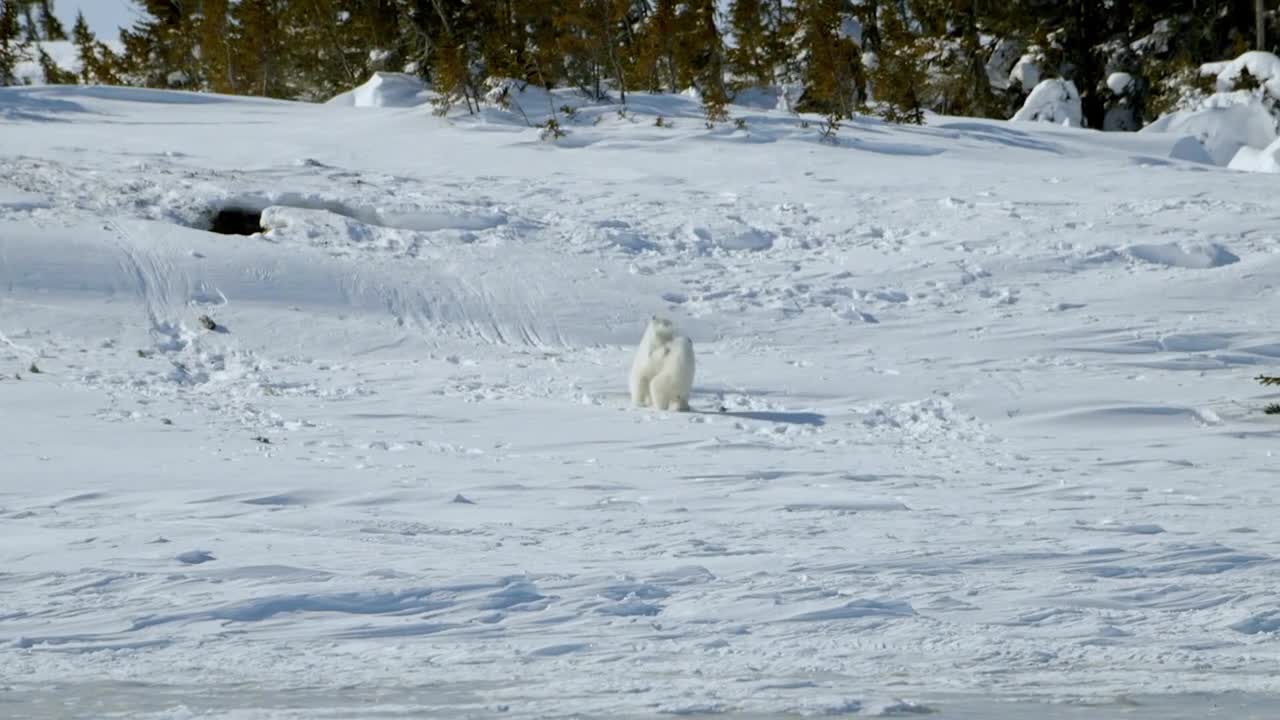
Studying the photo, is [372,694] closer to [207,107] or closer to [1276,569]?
[1276,569]

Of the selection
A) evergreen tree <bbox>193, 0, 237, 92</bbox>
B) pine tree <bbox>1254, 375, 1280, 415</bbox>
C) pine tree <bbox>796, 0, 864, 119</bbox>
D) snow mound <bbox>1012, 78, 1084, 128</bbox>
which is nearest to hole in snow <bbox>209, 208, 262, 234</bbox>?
pine tree <bbox>796, 0, 864, 119</bbox>

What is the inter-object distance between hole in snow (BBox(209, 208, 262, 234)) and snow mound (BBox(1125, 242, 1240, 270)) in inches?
376

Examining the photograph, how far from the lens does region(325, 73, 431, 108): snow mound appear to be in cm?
2156

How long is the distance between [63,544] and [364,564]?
4.25ft

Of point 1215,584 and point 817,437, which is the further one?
point 817,437

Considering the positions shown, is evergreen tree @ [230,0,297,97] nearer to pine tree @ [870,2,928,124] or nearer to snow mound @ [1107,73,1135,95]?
pine tree @ [870,2,928,124]

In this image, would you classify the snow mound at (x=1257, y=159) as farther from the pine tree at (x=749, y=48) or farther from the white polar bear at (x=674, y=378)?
the white polar bear at (x=674, y=378)

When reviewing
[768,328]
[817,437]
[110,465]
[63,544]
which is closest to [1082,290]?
[768,328]

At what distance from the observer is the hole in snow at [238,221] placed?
15.1 metres

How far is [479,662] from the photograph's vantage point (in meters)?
4.13

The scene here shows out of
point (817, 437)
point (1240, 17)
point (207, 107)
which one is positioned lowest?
point (817, 437)

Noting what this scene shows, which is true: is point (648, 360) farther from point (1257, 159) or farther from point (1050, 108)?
point (1050, 108)

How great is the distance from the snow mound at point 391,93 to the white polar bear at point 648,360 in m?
12.4

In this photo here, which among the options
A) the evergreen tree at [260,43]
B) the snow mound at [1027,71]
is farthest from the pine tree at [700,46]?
the evergreen tree at [260,43]
